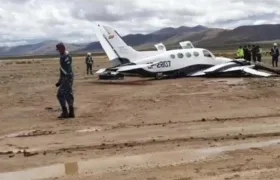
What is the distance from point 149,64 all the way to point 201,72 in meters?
2.67

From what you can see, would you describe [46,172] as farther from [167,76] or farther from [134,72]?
[167,76]

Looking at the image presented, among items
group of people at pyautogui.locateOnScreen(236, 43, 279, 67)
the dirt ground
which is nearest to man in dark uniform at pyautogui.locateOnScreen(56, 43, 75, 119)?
the dirt ground

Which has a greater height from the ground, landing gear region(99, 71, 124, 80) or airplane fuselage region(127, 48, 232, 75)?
airplane fuselage region(127, 48, 232, 75)

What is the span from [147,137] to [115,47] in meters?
14.9

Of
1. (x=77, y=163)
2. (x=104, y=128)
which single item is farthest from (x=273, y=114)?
(x=77, y=163)

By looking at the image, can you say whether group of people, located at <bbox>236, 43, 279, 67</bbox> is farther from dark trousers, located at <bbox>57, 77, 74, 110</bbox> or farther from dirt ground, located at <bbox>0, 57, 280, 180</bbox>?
dark trousers, located at <bbox>57, 77, 74, 110</bbox>

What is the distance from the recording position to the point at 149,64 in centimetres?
2373

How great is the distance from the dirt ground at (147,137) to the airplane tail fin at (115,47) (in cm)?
653

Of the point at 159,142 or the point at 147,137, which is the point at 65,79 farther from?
the point at 159,142

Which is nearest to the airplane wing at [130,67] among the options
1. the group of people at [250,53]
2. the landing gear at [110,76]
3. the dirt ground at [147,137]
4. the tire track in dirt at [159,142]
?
the landing gear at [110,76]

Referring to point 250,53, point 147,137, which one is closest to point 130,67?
point 250,53

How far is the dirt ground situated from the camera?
24.9ft

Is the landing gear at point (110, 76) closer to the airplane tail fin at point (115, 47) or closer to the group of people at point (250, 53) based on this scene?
the airplane tail fin at point (115, 47)

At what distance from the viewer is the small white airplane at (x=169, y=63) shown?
78.9 ft
